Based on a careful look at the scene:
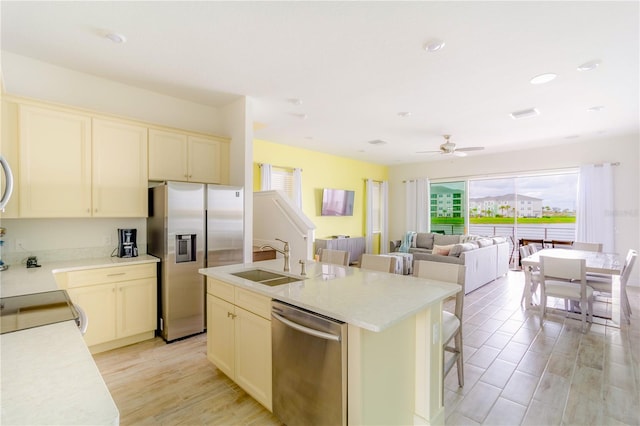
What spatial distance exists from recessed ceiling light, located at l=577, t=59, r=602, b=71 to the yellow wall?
192 inches

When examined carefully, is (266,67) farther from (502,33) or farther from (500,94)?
(500,94)

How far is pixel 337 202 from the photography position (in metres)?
7.42

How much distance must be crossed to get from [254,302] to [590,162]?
7350 millimetres

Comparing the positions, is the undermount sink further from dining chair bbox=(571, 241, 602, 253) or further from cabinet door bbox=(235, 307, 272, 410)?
dining chair bbox=(571, 241, 602, 253)

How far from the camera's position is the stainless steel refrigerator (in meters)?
3.09

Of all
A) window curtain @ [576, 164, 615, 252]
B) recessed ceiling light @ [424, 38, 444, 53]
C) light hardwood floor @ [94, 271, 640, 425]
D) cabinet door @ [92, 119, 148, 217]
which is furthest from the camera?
window curtain @ [576, 164, 615, 252]

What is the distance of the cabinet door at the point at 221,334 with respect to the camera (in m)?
2.27

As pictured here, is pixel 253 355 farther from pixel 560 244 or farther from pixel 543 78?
pixel 560 244

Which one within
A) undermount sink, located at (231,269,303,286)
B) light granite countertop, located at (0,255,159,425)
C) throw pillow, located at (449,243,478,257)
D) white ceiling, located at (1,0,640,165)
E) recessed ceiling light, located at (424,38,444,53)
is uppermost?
white ceiling, located at (1,0,640,165)

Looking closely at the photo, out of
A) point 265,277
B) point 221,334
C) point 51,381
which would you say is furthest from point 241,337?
point 51,381

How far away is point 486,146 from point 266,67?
212 inches

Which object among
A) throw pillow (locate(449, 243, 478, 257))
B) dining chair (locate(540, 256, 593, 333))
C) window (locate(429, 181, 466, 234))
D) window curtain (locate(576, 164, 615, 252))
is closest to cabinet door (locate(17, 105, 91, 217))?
throw pillow (locate(449, 243, 478, 257))

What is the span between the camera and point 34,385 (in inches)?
33.7

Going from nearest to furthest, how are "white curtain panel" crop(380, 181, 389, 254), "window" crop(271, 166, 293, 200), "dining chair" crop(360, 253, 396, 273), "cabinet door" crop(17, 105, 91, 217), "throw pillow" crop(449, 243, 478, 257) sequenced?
1. "cabinet door" crop(17, 105, 91, 217)
2. "dining chair" crop(360, 253, 396, 273)
3. "throw pillow" crop(449, 243, 478, 257)
4. "window" crop(271, 166, 293, 200)
5. "white curtain panel" crop(380, 181, 389, 254)
